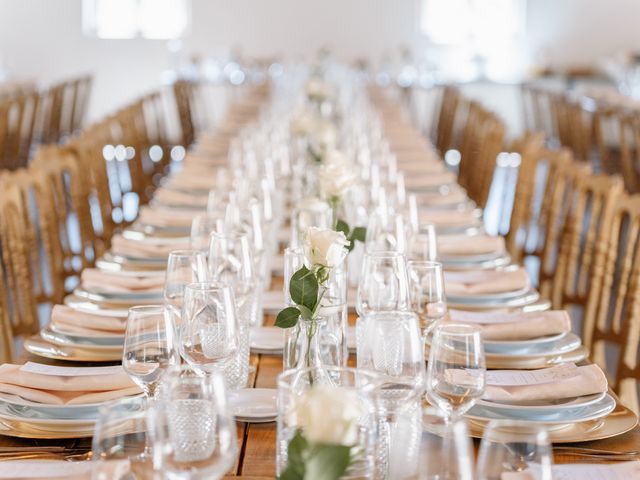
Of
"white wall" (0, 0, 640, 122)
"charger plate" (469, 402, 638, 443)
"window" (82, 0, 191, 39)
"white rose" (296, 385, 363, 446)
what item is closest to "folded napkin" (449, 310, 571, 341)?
"charger plate" (469, 402, 638, 443)

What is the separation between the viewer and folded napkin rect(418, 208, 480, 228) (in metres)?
3.12

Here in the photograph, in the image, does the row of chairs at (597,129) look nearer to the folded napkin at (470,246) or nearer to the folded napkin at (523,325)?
the folded napkin at (470,246)

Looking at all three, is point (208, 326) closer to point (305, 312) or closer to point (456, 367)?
point (305, 312)

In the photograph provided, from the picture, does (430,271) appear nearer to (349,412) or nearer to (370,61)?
(349,412)

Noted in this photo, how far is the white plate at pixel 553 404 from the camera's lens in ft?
5.12

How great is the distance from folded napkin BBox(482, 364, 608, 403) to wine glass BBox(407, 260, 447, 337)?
0.18 meters

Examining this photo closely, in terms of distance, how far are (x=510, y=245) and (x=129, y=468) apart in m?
3.47

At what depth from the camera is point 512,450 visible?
98cm

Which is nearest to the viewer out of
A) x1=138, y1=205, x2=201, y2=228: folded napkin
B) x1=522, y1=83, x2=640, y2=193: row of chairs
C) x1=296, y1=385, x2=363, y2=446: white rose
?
x1=296, y1=385, x2=363, y2=446: white rose

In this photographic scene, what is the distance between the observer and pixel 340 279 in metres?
1.73

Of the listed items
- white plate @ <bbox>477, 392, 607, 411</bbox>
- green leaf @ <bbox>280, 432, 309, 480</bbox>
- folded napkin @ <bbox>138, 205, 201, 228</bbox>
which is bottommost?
folded napkin @ <bbox>138, 205, 201, 228</bbox>

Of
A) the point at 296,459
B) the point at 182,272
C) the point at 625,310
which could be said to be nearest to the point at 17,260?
the point at 182,272

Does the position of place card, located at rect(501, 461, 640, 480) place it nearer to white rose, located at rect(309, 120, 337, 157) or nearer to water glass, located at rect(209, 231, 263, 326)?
water glass, located at rect(209, 231, 263, 326)

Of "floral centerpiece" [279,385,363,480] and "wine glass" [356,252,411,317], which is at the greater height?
"floral centerpiece" [279,385,363,480]
